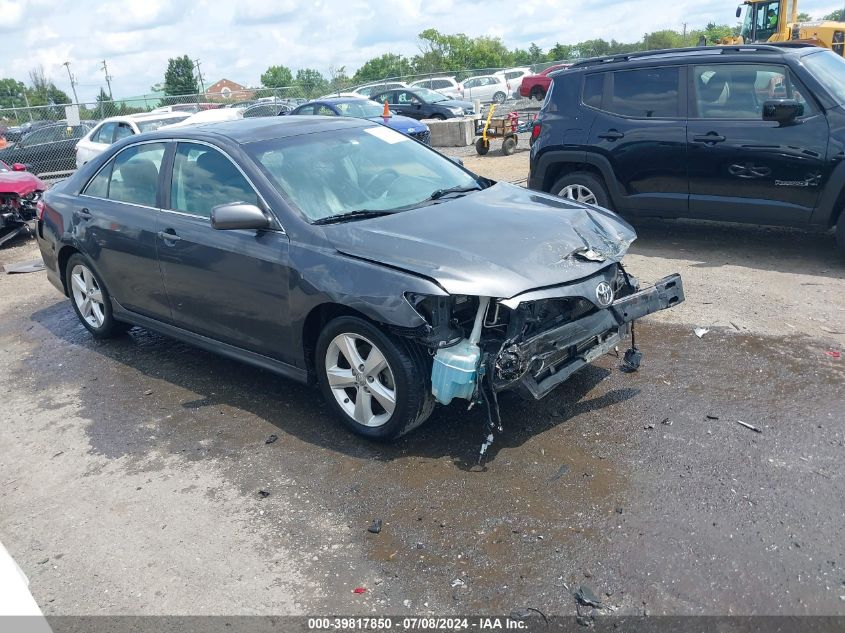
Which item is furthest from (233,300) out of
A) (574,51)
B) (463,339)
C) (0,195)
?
(574,51)

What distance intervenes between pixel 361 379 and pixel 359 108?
15.1 meters

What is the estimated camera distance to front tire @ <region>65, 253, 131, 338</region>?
20.6ft

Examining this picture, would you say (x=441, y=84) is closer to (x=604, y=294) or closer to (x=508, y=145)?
(x=508, y=145)

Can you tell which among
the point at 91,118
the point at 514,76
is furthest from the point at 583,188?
the point at 514,76

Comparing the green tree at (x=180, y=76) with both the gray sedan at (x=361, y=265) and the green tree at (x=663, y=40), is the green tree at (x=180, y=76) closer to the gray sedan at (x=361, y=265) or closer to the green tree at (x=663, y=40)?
the green tree at (x=663, y=40)

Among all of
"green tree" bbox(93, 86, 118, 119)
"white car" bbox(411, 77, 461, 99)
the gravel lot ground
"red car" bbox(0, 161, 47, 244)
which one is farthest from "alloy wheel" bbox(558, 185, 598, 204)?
"white car" bbox(411, 77, 461, 99)

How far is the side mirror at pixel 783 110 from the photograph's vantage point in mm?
6945

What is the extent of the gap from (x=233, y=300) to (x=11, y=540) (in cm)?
185

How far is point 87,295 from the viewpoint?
6.52 m

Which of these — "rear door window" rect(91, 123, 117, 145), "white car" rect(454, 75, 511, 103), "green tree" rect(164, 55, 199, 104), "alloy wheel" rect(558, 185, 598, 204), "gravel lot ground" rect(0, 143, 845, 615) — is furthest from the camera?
"green tree" rect(164, 55, 199, 104)

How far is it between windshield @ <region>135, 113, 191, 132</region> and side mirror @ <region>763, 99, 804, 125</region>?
10896 mm

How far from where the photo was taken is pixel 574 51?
62.9m

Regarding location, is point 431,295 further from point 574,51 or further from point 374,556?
point 574,51

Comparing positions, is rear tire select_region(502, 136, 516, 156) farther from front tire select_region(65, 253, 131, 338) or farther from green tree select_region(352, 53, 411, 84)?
green tree select_region(352, 53, 411, 84)
